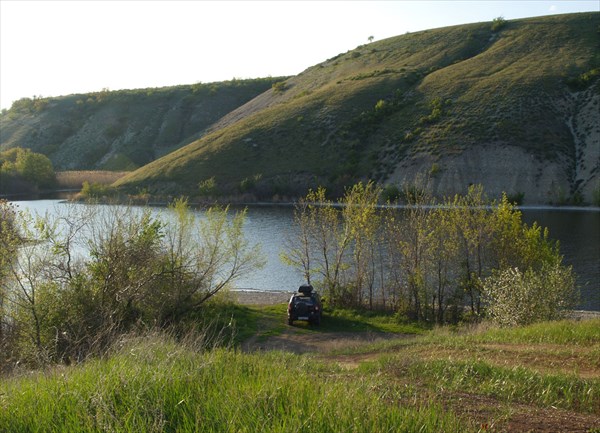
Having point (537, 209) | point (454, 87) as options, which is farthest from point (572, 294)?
point (454, 87)

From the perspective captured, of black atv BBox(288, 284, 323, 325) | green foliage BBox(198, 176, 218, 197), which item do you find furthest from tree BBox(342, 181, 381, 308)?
Answer: green foliage BBox(198, 176, 218, 197)

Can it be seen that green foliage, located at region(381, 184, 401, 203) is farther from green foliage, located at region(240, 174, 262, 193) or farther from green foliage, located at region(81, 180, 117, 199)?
green foliage, located at region(81, 180, 117, 199)

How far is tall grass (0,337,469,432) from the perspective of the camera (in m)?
5.91

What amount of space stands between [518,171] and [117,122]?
13321 centimetres

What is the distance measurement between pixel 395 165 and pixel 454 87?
2363 centimetres

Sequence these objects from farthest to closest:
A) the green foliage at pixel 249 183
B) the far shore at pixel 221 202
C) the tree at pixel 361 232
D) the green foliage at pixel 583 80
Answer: the green foliage at pixel 583 80
the green foliage at pixel 249 183
the far shore at pixel 221 202
the tree at pixel 361 232

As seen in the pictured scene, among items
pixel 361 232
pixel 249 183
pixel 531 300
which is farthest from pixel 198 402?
pixel 249 183

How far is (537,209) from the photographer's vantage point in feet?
252

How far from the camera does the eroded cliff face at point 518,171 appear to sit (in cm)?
8031

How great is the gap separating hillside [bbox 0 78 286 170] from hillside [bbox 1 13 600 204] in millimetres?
51839

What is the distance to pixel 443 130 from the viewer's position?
302 feet

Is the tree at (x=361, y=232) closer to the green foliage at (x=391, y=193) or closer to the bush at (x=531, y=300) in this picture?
the bush at (x=531, y=300)

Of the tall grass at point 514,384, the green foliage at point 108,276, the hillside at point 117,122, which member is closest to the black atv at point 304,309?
the green foliage at point 108,276

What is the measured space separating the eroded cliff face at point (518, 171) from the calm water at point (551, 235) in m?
5.43
